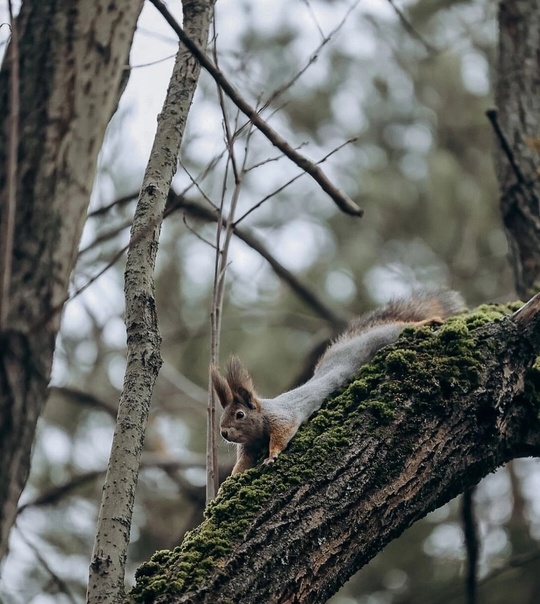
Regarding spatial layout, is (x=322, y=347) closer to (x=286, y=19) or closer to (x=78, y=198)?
(x=78, y=198)

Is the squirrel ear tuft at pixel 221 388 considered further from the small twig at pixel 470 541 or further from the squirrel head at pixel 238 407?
the small twig at pixel 470 541

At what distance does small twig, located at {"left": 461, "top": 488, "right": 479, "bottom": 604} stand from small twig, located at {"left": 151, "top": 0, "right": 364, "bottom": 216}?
61.3 inches

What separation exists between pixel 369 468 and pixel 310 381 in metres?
1.05

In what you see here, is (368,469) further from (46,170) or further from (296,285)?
(296,285)

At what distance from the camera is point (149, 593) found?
2.03 m

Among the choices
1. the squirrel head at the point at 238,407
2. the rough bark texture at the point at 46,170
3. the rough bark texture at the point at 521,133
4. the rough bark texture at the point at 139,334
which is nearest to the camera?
the rough bark texture at the point at 46,170

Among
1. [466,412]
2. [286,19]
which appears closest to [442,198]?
[286,19]

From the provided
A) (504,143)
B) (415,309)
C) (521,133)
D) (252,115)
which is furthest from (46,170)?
(521,133)

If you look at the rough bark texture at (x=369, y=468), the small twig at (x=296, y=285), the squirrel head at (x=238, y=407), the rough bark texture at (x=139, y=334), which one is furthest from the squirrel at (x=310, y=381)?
the small twig at (x=296, y=285)

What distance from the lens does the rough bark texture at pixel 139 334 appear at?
1.90 meters

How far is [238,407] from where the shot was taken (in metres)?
3.45

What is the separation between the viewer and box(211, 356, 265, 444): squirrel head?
330 cm

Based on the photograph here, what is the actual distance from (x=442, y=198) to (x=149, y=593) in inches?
273

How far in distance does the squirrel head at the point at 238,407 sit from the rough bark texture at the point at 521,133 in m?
1.35
